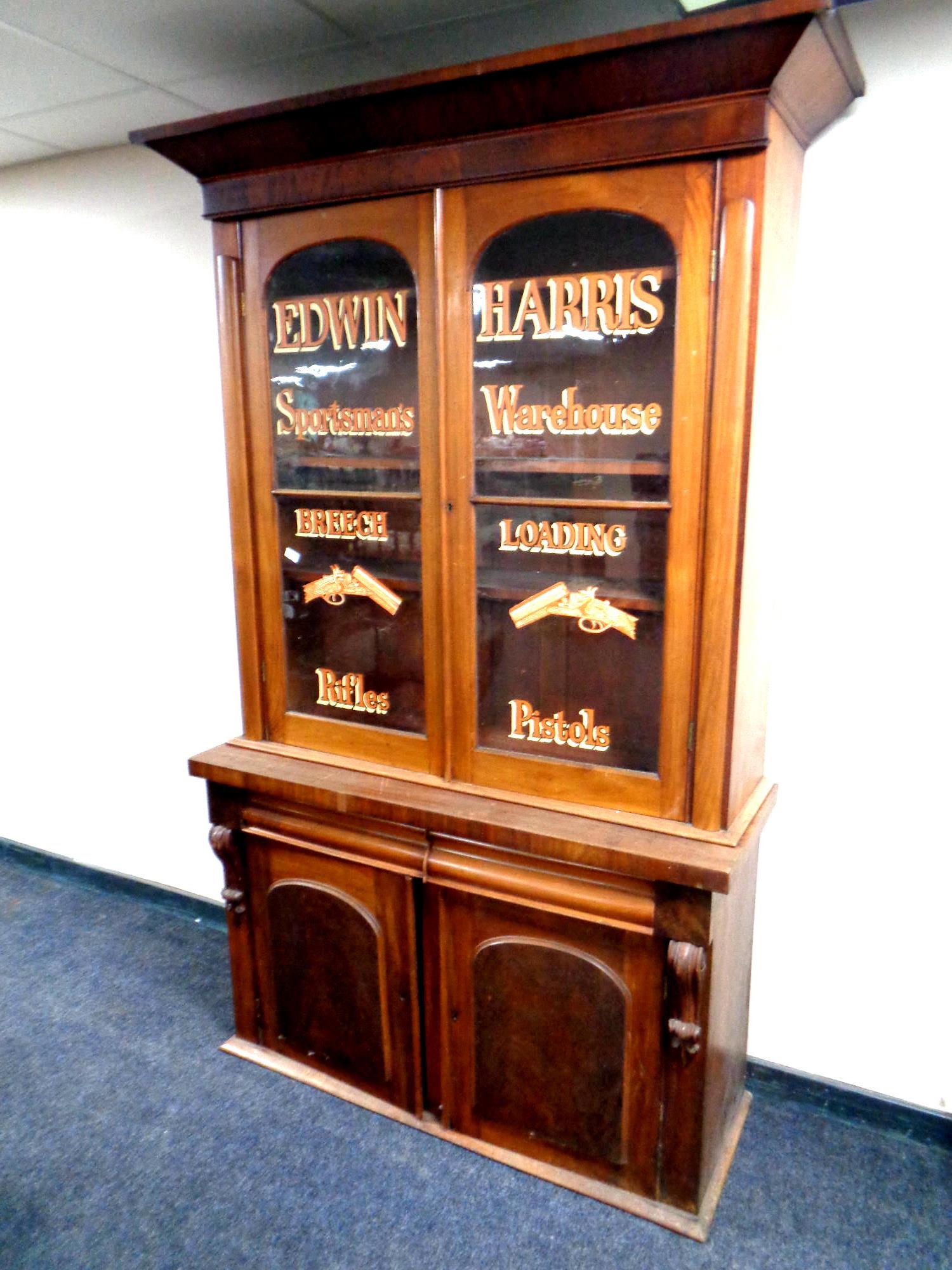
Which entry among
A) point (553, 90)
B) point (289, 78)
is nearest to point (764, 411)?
point (553, 90)

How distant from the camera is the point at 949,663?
1750mm

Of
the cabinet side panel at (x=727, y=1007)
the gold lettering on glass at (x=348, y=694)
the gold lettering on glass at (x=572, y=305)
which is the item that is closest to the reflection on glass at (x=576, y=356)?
the gold lettering on glass at (x=572, y=305)

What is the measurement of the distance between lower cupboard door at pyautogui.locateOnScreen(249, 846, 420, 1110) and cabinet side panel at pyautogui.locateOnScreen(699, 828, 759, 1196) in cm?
63

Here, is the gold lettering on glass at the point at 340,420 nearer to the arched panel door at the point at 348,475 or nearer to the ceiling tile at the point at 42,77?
the arched panel door at the point at 348,475

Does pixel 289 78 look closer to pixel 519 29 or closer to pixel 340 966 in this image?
pixel 519 29

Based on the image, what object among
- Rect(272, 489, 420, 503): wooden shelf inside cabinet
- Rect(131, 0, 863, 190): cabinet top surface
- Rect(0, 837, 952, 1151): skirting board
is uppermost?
Rect(131, 0, 863, 190): cabinet top surface

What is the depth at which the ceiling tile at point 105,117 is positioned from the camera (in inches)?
81.0

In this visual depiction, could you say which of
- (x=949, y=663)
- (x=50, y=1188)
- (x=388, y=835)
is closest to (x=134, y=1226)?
(x=50, y=1188)

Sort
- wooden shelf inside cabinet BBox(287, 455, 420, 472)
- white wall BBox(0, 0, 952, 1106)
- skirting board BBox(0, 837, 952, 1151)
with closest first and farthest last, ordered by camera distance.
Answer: white wall BBox(0, 0, 952, 1106)
wooden shelf inside cabinet BBox(287, 455, 420, 472)
skirting board BBox(0, 837, 952, 1151)

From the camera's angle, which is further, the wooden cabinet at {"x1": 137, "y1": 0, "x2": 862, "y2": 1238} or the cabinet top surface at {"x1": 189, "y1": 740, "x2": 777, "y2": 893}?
the cabinet top surface at {"x1": 189, "y1": 740, "x2": 777, "y2": 893}

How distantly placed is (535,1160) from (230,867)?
945 mm

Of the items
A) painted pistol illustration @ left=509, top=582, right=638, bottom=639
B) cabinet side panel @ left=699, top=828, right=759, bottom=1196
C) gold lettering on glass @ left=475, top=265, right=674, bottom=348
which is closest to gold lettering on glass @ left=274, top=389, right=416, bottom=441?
gold lettering on glass @ left=475, top=265, right=674, bottom=348

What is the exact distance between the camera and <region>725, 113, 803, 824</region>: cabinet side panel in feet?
4.82

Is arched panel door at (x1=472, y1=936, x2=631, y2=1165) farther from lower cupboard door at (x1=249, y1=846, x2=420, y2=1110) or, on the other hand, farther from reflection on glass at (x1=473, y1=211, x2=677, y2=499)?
reflection on glass at (x1=473, y1=211, x2=677, y2=499)
